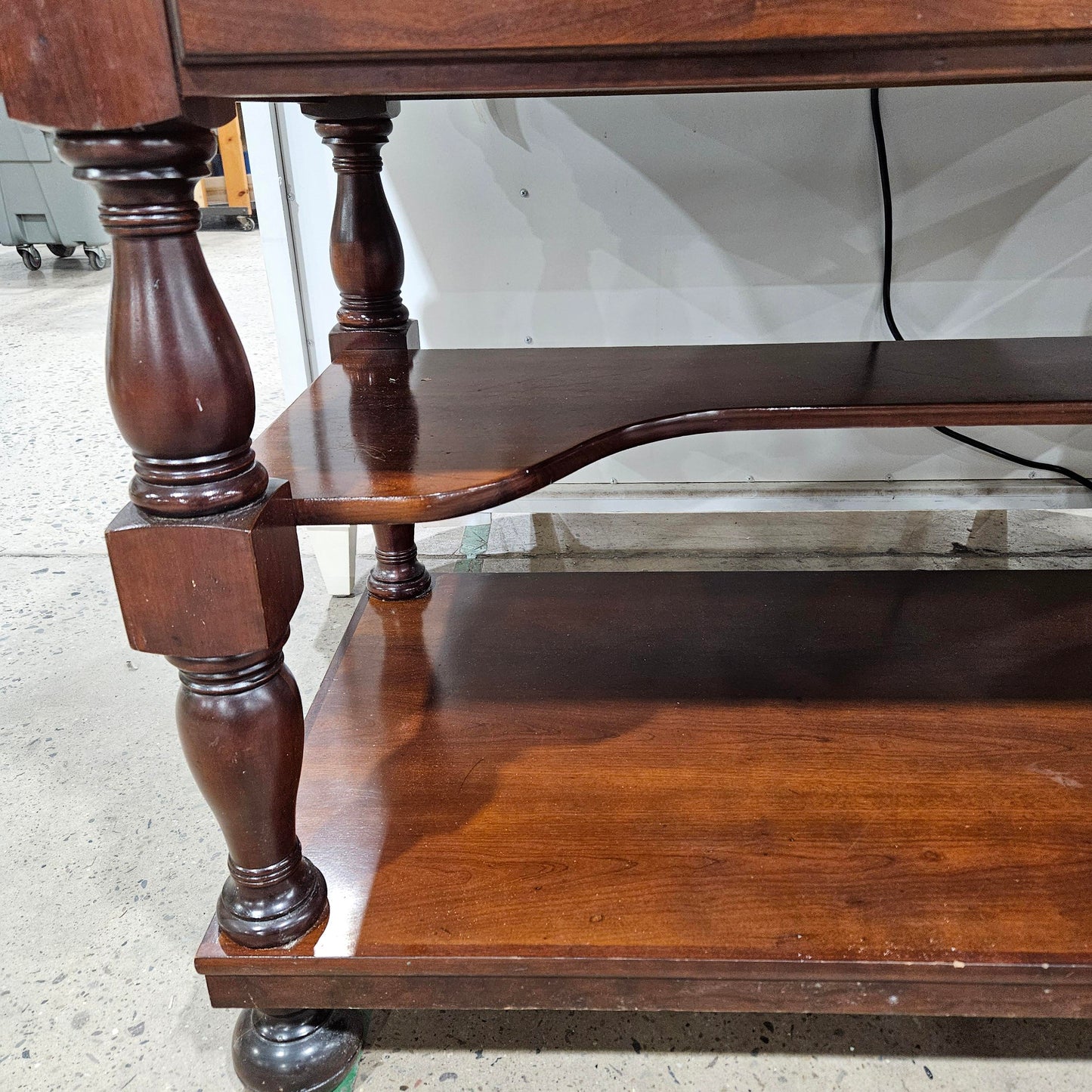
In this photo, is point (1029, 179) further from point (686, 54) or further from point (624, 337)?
point (686, 54)

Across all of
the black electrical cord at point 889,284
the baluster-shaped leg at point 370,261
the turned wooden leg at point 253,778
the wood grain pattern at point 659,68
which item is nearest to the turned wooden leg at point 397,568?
the baluster-shaped leg at point 370,261

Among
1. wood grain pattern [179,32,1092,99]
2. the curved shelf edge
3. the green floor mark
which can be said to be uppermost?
wood grain pattern [179,32,1092,99]

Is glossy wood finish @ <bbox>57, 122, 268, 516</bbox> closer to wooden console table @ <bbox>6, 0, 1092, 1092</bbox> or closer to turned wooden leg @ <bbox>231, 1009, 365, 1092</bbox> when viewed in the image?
wooden console table @ <bbox>6, 0, 1092, 1092</bbox>

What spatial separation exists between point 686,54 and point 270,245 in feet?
2.99

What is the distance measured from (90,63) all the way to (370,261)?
0.49 m

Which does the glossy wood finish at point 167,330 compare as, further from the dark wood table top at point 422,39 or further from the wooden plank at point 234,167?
the wooden plank at point 234,167

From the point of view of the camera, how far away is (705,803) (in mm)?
671

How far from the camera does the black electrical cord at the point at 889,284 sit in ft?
3.66

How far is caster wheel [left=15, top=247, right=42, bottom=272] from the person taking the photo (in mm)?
3147

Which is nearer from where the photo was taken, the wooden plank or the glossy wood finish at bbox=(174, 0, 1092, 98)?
the glossy wood finish at bbox=(174, 0, 1092, 98)

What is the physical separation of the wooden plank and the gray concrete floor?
248 centimetres

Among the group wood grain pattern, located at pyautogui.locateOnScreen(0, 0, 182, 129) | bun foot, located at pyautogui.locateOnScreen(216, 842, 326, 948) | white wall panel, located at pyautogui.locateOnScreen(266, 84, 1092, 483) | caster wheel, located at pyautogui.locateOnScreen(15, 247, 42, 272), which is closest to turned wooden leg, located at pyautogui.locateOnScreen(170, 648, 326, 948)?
bun foot, located at pyautogui.locateOnScreen(216, 842, 326, 948)

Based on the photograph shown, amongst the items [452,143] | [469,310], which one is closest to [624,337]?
[469,310]

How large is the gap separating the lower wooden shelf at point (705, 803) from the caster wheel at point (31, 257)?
9.43 ft
